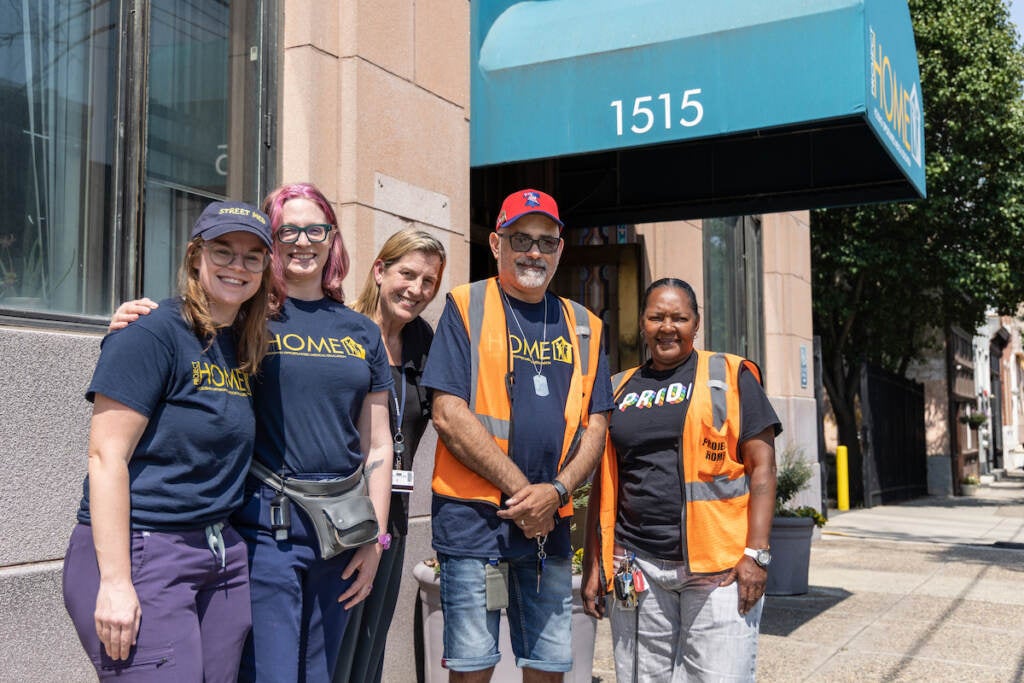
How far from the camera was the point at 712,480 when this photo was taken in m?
3.57

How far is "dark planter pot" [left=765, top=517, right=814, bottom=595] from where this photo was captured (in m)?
8.74

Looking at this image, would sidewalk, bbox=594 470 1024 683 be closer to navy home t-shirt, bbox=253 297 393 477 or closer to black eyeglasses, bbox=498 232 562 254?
black eyeglasses, bbox=498 232 562 254

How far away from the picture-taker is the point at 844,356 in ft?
74.8

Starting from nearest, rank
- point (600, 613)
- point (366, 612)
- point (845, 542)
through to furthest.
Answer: point (366, 612) < point (600, 613) < point (845, 542)

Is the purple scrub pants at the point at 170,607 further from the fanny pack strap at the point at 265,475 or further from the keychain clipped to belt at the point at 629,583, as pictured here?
the keychain clipped to belt at the point at 629,583

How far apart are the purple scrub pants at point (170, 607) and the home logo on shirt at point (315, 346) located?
0.57 meters

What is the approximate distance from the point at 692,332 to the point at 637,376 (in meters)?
0.30

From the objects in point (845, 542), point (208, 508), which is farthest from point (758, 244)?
point (208, 508)

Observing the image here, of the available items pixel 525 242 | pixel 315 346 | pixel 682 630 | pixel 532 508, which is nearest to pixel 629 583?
pixel 682 630

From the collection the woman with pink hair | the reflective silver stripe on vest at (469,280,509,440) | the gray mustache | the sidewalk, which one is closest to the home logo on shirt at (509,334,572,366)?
the reflective silver stripe on vest at (469,280,509,440)

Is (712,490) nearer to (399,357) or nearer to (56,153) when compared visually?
(399,357)

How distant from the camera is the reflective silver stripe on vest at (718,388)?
11.7 ft

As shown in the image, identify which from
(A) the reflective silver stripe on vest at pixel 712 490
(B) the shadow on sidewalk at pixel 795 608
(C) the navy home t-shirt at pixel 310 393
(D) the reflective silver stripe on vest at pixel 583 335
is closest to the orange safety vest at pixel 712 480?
(A) the reflective silver stripe on vest at pixel 712 490

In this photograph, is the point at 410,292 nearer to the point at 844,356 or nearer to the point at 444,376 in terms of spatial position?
the point at 444,376
